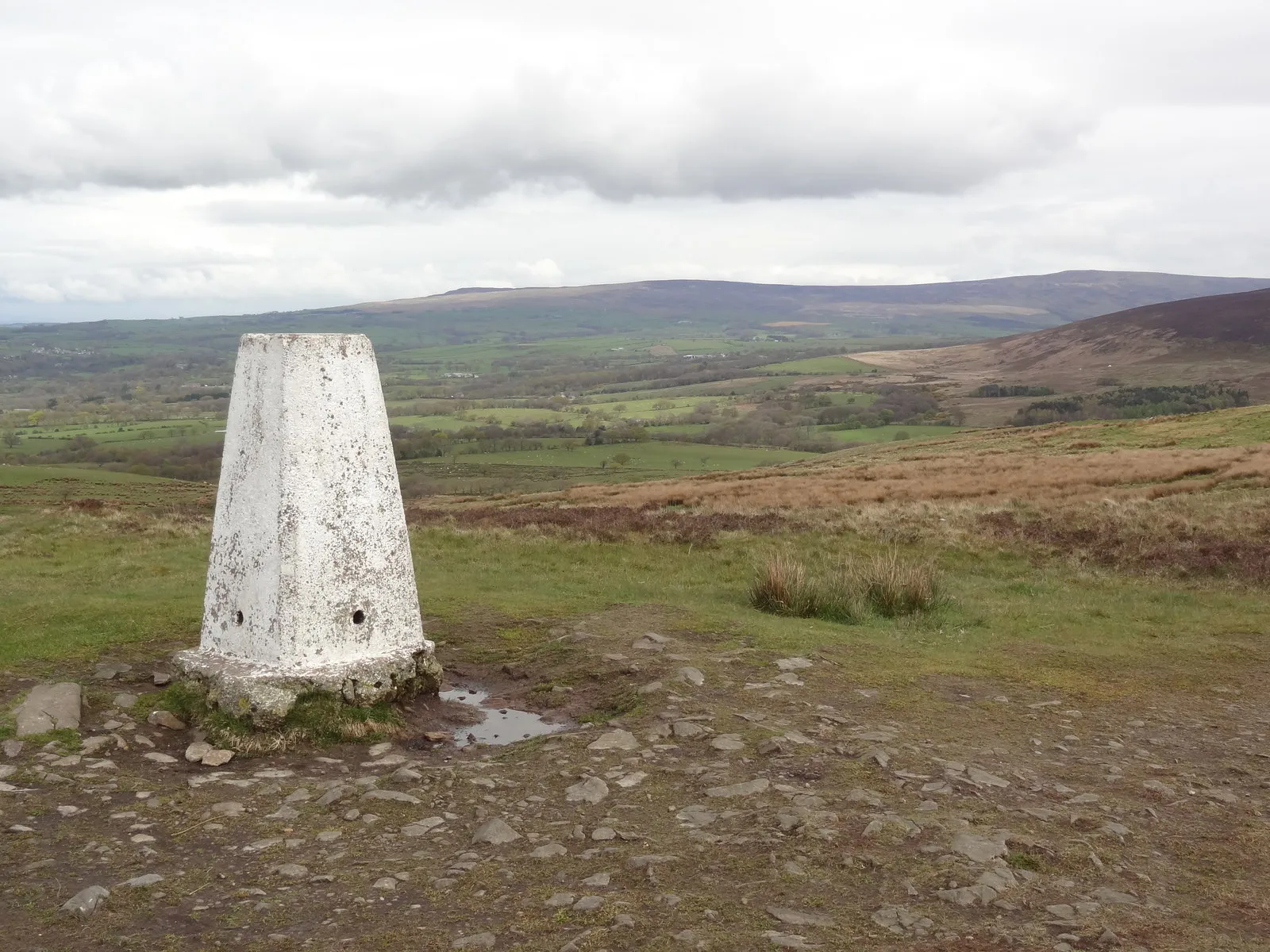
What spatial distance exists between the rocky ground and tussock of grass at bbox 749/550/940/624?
354 centimetres

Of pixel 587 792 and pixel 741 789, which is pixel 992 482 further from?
pixel 587 792

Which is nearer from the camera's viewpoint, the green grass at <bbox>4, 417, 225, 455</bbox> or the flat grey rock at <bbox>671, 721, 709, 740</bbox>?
the flat grey rock at <bbox>671, 721, 709, 740</bbox>

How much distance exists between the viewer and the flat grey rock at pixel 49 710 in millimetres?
7391

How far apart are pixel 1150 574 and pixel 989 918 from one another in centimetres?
Result: 1131

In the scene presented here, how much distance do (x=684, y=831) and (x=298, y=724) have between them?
3515mm

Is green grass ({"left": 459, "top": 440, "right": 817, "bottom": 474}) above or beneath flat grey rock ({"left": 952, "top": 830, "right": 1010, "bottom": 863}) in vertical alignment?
beneath

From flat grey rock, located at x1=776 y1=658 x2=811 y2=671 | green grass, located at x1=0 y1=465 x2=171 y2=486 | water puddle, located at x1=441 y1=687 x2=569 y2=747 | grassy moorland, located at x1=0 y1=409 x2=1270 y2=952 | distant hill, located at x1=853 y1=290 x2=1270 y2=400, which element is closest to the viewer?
grassy moorland, located at x1=0 y1=409 x2=1270 y2=952

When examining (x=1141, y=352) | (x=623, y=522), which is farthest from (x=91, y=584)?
(x=1141, y=352)

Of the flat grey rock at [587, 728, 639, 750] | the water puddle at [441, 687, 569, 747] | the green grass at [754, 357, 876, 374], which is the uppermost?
the flat grey rock at [587, 728, 639, 750]

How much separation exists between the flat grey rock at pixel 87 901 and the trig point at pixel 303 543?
99.3 inches

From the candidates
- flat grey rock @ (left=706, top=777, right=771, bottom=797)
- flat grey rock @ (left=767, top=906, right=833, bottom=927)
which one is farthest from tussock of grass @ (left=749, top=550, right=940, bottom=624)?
flat grey rock @ (left=767, top=906, right=833, bottom=927)

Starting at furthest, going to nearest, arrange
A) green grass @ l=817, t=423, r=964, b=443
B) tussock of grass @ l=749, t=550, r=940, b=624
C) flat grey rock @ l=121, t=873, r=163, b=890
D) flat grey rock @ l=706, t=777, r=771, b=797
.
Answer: green grass @ l=817, t=423, r=964, b=443
tussock of grass @ l=749, t=550, r=940, b=624
flat grey rock @ l=706, t=777, r=771, b=797
flat grey rock @ l=121, t=873, r=163, b=890

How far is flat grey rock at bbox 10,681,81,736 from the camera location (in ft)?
24.2

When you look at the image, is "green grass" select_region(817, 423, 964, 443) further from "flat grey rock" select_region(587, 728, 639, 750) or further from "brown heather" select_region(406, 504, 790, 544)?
"flat grey rock" select_region(587, 728, 639, 750)
